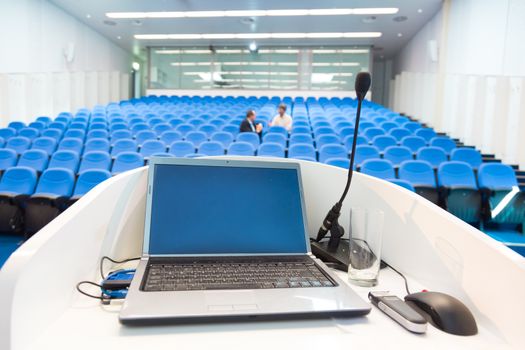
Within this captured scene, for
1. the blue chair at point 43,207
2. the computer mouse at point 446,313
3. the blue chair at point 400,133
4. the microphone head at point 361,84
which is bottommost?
the blue chair at point 43,207

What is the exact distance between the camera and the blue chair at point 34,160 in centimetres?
531

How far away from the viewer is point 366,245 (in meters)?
1.18

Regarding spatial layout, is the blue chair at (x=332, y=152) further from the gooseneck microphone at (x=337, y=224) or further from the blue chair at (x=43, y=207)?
the gooseneck microphone at (x=337, y=224)

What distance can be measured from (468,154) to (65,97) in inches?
422

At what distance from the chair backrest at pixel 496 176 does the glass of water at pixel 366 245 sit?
4.26 m

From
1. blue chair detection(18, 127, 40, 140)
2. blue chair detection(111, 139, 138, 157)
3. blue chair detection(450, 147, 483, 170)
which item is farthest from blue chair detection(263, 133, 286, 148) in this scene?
blue chair detection(18, 127, 40, 140)

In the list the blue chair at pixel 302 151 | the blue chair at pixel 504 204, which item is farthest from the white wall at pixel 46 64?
the blue chair at pixel 504 204

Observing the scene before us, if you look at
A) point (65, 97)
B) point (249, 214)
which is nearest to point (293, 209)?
point (249, 214)

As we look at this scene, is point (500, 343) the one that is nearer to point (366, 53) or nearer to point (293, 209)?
point (293, 209)

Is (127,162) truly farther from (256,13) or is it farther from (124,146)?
(256,13)

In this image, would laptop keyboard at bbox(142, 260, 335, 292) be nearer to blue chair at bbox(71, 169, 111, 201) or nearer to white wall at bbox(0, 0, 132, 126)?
blue chair at bbox(71, 169, 111, 201)

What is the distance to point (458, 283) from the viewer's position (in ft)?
3.28

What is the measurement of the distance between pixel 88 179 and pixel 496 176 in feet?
15.0

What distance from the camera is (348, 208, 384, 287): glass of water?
1157 millimetres
